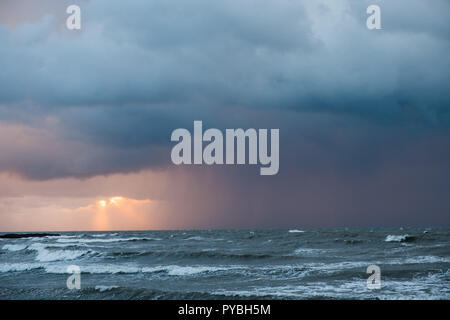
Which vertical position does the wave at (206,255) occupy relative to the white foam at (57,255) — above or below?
above

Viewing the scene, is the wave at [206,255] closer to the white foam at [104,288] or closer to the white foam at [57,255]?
the white foam at [57,255]

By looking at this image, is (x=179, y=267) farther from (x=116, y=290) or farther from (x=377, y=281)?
(x=377, y=281)

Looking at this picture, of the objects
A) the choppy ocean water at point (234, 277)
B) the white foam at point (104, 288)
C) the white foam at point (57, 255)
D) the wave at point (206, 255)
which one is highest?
the white foam at point (104, 288)

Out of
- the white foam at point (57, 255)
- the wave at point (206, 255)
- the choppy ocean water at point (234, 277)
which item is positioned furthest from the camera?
the white foam at point (57, 255)

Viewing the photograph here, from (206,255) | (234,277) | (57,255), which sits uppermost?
(234,277)

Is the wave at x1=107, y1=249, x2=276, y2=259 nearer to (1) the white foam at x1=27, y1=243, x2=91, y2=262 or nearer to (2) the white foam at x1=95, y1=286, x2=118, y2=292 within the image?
(1) the white foam at x1=27, y1=243, x2=91, y2=262

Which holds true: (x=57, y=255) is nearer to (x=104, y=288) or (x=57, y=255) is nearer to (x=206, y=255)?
(x=206, y=255)

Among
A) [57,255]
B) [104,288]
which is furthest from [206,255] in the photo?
[104,288]

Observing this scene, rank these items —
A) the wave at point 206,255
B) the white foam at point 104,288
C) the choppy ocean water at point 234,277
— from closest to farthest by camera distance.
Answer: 1. the choppy ocean water at point 234,277
2. the white foam at point 104,288
3. the wave at point 206,255

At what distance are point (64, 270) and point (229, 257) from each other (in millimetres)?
12176

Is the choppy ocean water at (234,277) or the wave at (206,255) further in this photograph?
Result: the wave at (206,255)

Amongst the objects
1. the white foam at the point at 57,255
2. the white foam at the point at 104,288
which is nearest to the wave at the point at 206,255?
the white foam at the point at 57,255

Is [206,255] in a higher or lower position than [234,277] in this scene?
lower
